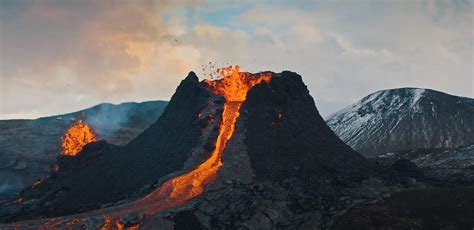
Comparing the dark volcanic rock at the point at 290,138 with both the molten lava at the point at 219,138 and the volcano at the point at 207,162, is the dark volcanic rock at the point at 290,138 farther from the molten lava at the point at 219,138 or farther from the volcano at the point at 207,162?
the molten lava at the point at 219,138

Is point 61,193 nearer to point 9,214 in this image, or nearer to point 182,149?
point 9,214

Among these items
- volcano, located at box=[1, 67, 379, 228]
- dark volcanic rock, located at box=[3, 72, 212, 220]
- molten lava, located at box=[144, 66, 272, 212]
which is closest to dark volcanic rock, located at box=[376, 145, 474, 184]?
volcano, located at box=[1, 67, 379, 228]

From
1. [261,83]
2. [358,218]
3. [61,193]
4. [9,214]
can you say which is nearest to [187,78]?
[261,83]

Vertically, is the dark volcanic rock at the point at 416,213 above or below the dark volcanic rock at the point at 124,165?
below

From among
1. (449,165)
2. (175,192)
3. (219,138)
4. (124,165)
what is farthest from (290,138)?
(449,165)

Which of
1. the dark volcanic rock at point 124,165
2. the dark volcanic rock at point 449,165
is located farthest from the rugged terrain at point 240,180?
the dark volcanic rock at point 449,165

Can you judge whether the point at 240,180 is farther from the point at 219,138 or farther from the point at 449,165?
the point at 449,165
